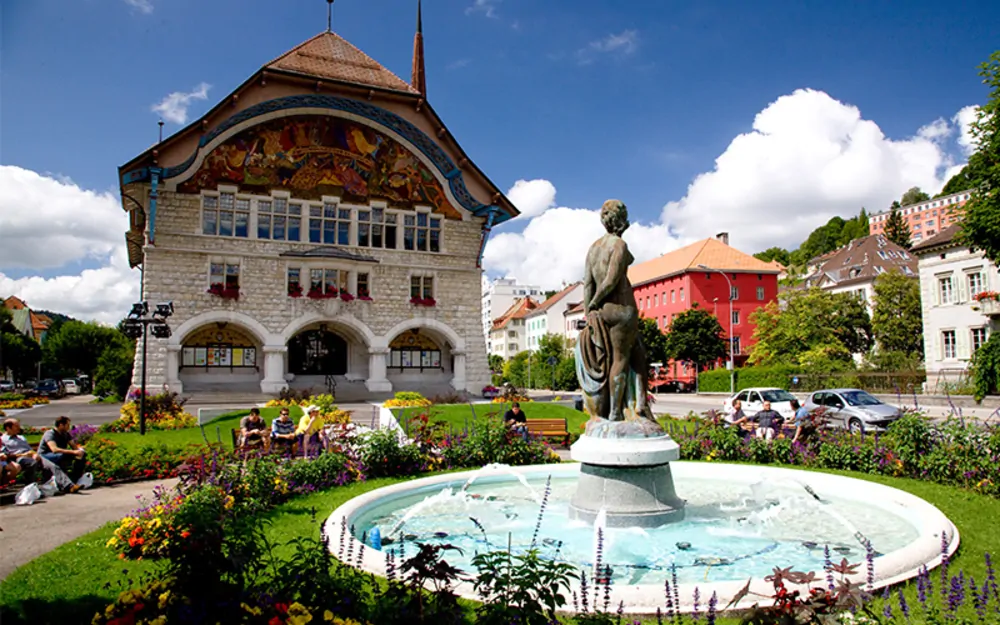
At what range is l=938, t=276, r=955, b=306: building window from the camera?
4028 cm

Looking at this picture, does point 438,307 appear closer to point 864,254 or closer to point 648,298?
point 648,298

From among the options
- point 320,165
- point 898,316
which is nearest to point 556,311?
point 898,316

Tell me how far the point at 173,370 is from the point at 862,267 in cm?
6208

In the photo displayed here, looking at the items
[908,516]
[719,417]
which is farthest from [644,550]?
[719,417]

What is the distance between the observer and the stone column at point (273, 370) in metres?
33.2

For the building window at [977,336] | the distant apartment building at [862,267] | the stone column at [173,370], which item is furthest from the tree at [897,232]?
the stone column at [173,370]

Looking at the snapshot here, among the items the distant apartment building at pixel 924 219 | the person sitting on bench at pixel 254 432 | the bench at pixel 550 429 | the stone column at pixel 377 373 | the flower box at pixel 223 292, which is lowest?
the bench at pixel 550 429

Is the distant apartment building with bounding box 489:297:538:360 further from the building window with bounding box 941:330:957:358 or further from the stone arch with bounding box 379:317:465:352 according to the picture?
the building window with bounding box 941:330:957:358

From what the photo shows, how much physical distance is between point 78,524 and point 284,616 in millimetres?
7100

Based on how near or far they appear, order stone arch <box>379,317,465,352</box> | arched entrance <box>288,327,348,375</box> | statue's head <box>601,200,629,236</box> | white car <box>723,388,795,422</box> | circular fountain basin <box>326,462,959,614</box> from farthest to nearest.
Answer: arched entrance <box>288,327,348,375</box> < stone arch <box>379,317,465,352</box> < white car <box>723,388,795,422</box> < statue's head <box>601,200,629,236</box> < circular fountain basin <box>326,462,959,614</box>

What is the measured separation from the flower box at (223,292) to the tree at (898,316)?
4884 centimetres

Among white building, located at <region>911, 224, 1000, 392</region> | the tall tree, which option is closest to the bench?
white building, located at <region>911, 224, 1000, 392</region>

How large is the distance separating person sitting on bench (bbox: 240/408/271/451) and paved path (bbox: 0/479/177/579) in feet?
7.04

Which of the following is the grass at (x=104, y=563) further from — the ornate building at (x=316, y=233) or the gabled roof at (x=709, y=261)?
the gabled roof at (x=709, y=261)
